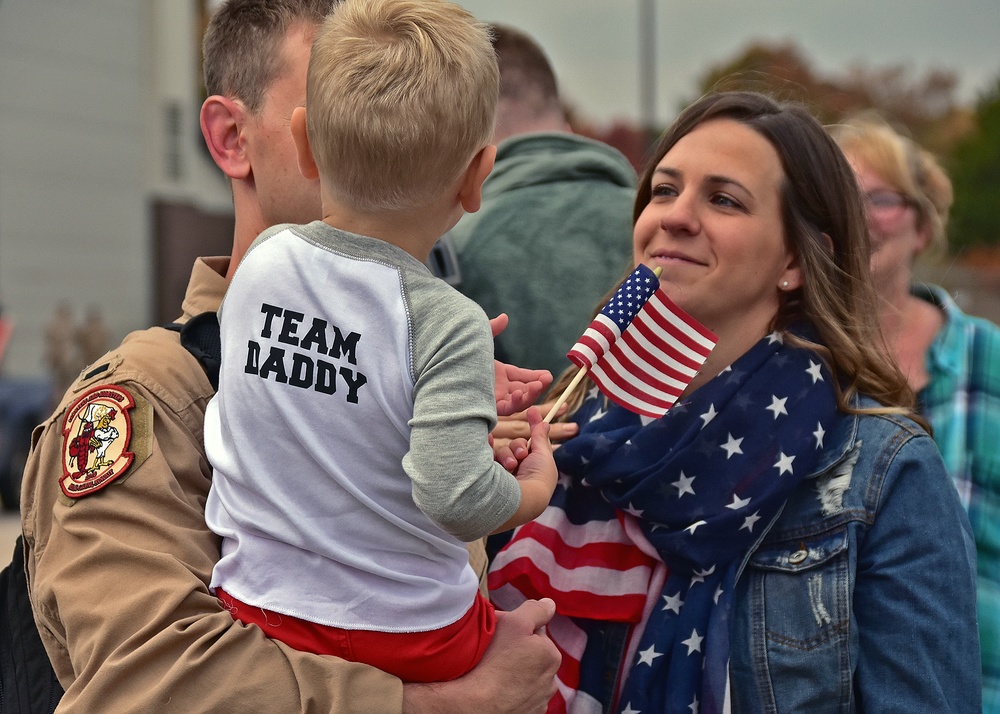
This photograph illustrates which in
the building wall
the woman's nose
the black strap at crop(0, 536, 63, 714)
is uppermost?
the woman's nose

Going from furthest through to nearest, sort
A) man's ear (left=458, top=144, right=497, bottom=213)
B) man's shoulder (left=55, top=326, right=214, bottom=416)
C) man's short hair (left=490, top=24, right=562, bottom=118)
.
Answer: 1. man's short hair (left=490, top=24, right=562, bottom=118)
2. man's shoulder (left=55, top=326, right=214, bottom=416)
3. man's ear (left=458, top=144, right=497, bottom=213)

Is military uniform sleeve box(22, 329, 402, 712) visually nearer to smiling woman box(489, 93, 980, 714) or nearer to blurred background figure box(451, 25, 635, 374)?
smiling woman box(489, 93, 980, 714)

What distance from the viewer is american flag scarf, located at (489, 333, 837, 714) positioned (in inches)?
94.3

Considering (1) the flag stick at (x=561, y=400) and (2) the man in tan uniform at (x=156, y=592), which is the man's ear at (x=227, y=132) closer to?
(2) the man in tan uniform at (x=156, y=592)

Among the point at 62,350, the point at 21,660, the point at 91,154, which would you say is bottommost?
the point at 62,350

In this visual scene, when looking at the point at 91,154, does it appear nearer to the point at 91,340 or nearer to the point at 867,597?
the point at 91,340

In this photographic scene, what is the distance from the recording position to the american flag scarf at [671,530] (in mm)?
2395

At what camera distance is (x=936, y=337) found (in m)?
4.01

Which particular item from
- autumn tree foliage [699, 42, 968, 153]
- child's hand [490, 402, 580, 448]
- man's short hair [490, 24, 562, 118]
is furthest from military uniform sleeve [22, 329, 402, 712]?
autumn tree foliage [699, 42, 968, 153]

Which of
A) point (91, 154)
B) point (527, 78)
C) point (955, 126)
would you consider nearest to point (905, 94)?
point (955, 126)

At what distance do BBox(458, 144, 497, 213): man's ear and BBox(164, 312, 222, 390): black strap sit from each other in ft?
2.01

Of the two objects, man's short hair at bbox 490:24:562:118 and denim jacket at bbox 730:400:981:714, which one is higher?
man's short hair at bbox 490:24:562:118

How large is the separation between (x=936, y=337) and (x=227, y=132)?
2663mm

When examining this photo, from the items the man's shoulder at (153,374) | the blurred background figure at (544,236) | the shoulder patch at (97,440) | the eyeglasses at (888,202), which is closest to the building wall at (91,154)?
the blurred background figure at (544,236)
